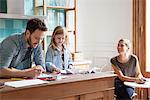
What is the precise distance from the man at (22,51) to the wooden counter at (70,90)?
0.59 ft

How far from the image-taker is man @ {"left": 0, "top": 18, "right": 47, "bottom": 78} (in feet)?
7.66

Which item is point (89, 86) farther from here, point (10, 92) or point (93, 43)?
point (93, 43)

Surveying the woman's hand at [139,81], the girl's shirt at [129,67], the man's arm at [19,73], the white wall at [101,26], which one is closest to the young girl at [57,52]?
the girl's shirt at [129,67]

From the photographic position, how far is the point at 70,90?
2205 millimetres

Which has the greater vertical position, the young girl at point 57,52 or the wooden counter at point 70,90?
the young girl at point 57,52

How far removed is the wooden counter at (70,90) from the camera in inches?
76.1

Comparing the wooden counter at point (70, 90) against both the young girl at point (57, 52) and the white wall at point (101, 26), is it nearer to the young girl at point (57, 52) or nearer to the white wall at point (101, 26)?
the young girl at point (57, 52)

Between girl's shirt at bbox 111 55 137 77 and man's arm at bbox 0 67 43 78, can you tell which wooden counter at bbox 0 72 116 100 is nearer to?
man's arm at bbox 0 67 43 78

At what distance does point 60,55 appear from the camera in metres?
3.54

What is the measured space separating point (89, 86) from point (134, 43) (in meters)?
2.78

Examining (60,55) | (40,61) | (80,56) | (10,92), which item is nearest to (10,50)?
(40,61)

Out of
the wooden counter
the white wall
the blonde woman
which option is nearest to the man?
the wooden counter

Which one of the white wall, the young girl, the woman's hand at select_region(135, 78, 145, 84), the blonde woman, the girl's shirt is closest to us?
the young girl

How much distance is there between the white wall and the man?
267cm
